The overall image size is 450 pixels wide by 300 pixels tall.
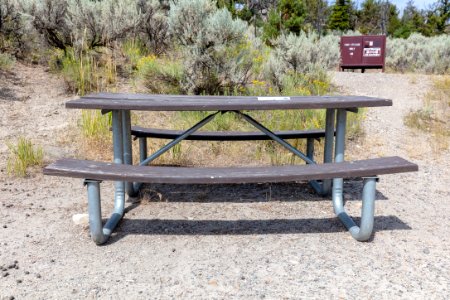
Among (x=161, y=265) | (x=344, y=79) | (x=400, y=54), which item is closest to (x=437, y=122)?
(x=344, y=79)

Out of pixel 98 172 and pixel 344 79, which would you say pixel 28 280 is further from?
pixel 344 79

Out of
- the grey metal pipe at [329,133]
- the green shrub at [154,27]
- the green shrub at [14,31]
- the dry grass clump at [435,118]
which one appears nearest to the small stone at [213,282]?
the grey metal pipe at [329,133]

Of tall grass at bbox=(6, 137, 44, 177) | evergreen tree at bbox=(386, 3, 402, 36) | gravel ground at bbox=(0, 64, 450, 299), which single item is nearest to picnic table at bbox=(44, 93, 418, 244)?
gravel ground at bbox=(0, 64, 450, 299)

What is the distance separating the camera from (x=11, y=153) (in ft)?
15.1

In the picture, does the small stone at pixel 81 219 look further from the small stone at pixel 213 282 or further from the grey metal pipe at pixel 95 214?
the small stone at pixel 213 282

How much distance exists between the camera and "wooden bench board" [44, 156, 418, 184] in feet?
8.83

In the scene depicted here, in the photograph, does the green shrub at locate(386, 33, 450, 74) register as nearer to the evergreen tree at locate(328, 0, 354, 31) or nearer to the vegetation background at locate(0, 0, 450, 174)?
the vegetation background at locate(0, 0, 450, 174)

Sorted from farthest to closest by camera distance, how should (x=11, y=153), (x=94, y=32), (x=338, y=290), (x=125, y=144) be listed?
(x=94, y=32), (x=11, y=153), (x=125, y=144), (x=338, y=290)

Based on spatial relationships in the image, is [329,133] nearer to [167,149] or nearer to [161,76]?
[167,149]

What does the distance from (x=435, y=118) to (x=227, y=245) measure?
4.82 meters

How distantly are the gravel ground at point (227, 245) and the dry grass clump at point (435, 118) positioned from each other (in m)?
1.11

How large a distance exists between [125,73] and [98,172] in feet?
15.9

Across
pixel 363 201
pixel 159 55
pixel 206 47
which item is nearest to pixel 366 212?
pixel 363 201

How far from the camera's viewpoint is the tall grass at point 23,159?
13.4 feet
